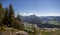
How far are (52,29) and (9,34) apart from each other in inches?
333

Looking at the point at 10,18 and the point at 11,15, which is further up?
the point at 11,15

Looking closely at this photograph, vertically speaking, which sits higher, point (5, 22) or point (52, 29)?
point (5, 22)

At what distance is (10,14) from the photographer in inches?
401

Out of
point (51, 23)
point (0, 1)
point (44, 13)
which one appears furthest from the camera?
point (51, 23)

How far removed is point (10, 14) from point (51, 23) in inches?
294

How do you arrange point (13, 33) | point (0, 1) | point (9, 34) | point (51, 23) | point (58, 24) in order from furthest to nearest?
point (51, 23), point (58, 24), point (0, 1), point (13, 33), point (9, 34)

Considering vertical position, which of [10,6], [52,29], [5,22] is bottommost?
[52,29]

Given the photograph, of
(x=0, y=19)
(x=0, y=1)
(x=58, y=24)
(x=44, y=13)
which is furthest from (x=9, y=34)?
(x=58, y=24)

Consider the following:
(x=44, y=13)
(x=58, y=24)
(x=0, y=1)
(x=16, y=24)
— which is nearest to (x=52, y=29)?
(x=58, y=24)

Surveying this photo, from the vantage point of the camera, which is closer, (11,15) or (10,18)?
(10,18)

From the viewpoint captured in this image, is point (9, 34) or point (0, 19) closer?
point (9, 34)

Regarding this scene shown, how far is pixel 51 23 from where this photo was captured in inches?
653

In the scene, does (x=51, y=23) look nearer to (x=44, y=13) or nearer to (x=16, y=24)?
(x=44, y=13)

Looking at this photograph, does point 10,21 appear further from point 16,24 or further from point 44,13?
point 44,13
